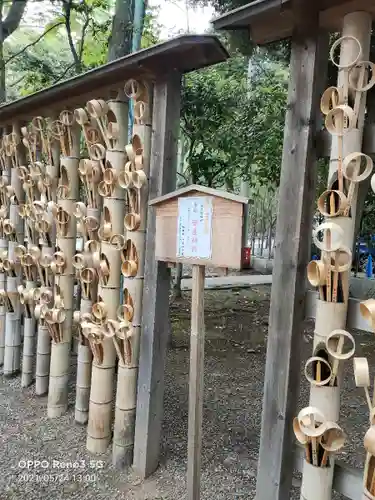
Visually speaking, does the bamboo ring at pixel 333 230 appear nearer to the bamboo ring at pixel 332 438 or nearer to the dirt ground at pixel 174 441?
the dirt ground at pixel 174 441

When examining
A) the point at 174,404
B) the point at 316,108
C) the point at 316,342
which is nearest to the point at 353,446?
the point at 174,404

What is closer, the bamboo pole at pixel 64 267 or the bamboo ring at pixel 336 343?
the bamboo ring at pixel 336 343

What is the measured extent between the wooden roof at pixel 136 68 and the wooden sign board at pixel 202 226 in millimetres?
686

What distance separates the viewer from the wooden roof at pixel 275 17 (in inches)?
63.5

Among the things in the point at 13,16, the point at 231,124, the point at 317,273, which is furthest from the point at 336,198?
the point at 13,16

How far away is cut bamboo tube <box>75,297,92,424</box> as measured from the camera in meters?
2.89

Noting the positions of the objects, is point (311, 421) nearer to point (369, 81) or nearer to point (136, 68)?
point (369, 81)

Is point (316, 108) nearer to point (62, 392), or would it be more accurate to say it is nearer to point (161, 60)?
point (161, 60)

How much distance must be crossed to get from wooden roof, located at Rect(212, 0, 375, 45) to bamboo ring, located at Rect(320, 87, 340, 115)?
0.93ft

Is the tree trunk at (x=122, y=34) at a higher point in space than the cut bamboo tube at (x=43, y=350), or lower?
higher

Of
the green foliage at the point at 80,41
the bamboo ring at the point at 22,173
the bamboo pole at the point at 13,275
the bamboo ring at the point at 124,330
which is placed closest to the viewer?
the bamboo ring at the point at 124,330

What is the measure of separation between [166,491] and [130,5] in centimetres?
404

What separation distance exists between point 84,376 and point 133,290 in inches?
32.0

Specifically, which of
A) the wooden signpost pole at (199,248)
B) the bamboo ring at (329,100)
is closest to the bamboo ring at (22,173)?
the wooden signpost pole at (199,248)
